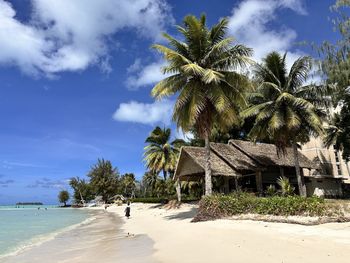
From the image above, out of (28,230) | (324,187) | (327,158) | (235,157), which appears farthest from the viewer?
(327,158)

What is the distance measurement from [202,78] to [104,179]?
5258 cm

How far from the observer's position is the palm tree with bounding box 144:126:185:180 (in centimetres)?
3575

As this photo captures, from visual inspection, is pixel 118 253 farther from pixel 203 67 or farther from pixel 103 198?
pixel 103 198

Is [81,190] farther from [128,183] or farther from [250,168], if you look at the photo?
[250,168]

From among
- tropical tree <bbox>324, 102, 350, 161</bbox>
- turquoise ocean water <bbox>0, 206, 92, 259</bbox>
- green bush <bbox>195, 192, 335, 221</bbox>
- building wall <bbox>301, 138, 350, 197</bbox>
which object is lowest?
turquoise ocean water <bbox>0, 206, 92, 259</bbox>

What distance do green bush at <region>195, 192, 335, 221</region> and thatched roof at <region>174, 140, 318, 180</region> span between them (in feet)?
20.5

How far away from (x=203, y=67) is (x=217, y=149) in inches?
349

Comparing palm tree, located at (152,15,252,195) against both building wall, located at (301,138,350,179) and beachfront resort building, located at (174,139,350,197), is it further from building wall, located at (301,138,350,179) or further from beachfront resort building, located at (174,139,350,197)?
building wall, located at (301,138,350,179)

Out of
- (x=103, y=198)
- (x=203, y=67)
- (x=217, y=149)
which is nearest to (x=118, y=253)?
(x=203, y=67)

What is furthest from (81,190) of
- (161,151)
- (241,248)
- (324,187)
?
(241,248)

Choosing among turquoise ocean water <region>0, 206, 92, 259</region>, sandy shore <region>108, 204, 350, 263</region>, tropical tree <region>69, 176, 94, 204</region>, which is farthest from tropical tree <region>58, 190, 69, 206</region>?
sandy shore <region>108, 204, 350, 263</region>

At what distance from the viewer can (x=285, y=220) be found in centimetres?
1207

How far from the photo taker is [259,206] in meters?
13.9

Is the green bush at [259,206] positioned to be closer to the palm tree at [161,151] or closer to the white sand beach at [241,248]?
the white sand beach at [241,248]
